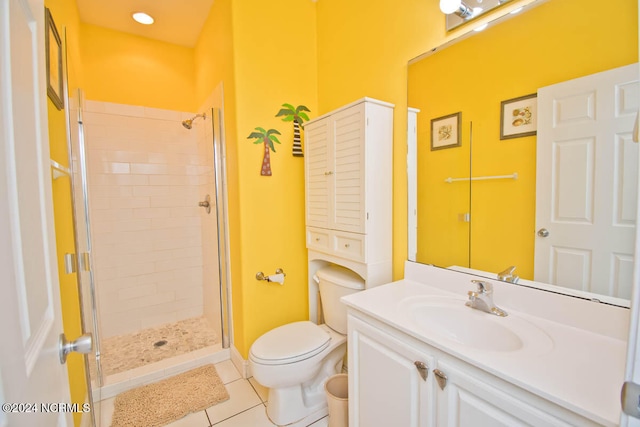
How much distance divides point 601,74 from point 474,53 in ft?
1.56

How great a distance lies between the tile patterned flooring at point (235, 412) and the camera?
1.58 m

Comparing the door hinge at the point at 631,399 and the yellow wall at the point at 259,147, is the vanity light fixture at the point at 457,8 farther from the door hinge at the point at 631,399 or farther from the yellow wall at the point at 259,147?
the door hinge at the point at 631,399

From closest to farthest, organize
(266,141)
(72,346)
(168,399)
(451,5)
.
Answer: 1. (72,346)
2. (451,5)
3. (168,399)
4. (266,141)

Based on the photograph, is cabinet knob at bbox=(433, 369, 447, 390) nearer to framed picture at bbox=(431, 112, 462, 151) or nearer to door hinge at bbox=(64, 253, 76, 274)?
framed picture at bbox=(431, 112, 462, 151)

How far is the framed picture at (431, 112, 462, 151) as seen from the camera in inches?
52.6

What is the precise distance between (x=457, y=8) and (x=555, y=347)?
1.30 meters

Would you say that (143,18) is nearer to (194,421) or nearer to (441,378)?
(194,421)

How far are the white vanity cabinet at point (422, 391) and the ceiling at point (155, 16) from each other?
2.63 meters

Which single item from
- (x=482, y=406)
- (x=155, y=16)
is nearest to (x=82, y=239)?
(x=482, y=406)

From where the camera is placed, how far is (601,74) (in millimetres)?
916

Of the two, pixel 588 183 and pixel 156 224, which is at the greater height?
pixel 588 183

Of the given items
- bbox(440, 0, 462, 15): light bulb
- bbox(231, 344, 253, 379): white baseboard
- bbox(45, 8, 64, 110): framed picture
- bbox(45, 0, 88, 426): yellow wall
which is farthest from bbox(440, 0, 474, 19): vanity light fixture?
bbox(231, 344, 253, 379): white baseboard

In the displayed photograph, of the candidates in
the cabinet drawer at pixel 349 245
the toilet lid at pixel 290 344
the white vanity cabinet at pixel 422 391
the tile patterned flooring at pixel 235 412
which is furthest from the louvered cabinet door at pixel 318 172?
the tile patterned flooring at pixel 235 412

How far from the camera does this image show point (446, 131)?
138cm
